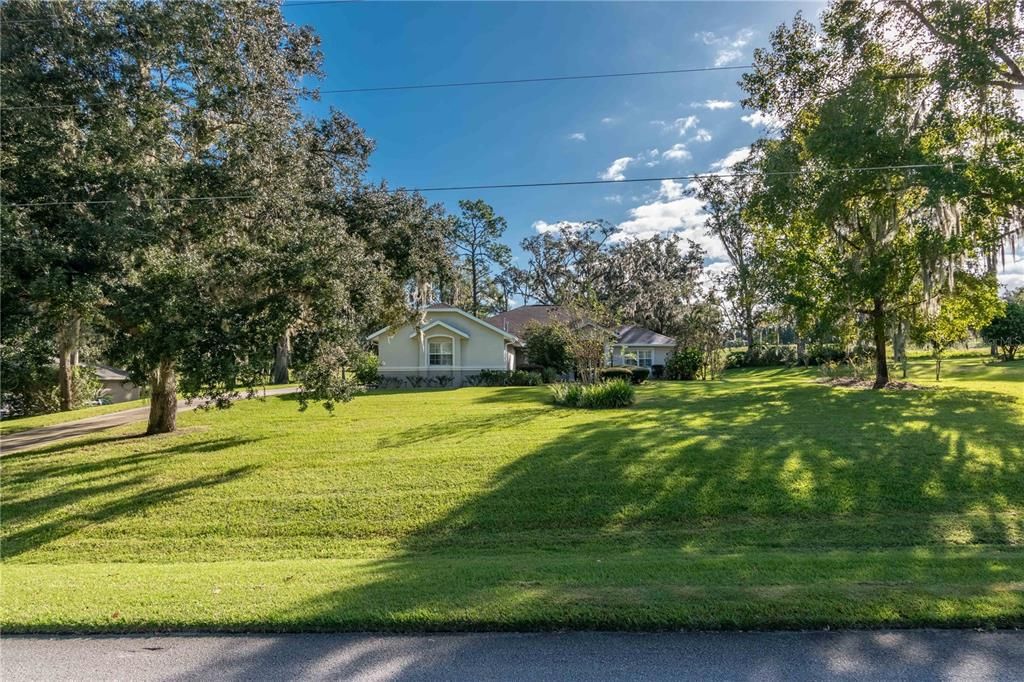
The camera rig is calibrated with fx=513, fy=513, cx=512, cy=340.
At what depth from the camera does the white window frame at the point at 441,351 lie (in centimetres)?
2533

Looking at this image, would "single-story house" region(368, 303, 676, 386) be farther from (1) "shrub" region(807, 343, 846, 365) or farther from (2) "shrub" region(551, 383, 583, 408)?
(2) "shrub" region(551, 383, 583, 408)

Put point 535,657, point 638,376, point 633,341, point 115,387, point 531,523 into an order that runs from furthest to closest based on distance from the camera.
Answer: point 633,341, point 115,387, point 638,376, point 531,523, point 535,657

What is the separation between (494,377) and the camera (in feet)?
79.6

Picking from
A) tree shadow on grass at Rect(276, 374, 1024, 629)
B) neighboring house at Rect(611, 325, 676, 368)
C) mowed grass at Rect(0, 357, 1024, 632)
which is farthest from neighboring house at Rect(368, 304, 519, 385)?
tree shadow on grass at Rect(276, 374, 1024, 629)

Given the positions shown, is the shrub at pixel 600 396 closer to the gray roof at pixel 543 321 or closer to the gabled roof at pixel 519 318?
the gabled roof at pixel 519 318

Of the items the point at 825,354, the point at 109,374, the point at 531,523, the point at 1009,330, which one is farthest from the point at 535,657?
the point at 1009,330

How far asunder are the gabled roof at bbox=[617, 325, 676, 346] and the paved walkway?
24420mm

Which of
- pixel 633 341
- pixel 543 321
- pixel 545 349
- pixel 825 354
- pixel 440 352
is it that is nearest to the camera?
pixel 545 349

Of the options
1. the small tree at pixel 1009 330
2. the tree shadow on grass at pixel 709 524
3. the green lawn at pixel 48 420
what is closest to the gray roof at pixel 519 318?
the green lawn at pixel 48 420

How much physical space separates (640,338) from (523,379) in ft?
42.1

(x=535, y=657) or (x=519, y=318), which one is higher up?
→ (x=519, y=318)

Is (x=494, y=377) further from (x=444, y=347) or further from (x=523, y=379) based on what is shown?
(x=444, y=347)

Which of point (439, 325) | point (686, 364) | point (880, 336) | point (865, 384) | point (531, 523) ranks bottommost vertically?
point (531, 523)

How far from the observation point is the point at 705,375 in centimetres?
2852
